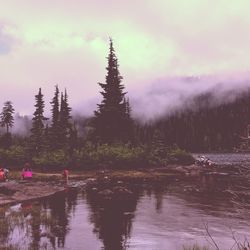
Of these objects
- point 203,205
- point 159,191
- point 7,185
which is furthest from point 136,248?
point 7,185

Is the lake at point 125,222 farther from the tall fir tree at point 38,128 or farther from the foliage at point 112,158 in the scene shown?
the tall fir tree at point 38,128

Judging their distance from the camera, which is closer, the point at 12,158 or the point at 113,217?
the point at 113,217

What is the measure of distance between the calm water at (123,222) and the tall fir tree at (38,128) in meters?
31.9

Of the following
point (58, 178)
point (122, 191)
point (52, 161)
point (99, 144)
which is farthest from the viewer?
→ point (99, 144)

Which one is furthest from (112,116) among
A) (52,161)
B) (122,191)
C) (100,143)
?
(122,191)

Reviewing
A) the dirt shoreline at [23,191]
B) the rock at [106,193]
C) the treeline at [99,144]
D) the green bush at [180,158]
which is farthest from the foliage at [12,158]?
the rock at [106,193]

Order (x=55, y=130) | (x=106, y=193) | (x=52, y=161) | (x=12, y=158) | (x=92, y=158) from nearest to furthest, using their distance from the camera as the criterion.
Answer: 1. (x=106, y=193)
2. (x=52, y=161)
3. (x=92, y=158)
4. (x=12, y=158)
5. (x=55, y=130)

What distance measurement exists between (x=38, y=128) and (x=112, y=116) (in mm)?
12182

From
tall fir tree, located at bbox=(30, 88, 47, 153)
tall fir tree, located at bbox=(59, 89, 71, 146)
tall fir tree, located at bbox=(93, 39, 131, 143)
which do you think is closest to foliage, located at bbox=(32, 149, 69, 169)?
tall fir tree, located at bbox=(30, 88, 47, 153)

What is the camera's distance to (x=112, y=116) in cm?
6875

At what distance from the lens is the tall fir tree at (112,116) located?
226 feet

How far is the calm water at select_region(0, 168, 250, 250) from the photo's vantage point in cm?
1869

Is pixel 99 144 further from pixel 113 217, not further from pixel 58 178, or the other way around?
pixel 113 217

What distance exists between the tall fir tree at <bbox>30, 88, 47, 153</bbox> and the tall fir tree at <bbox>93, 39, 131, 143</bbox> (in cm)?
847
